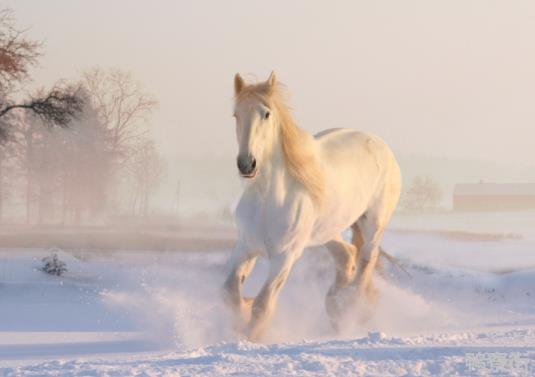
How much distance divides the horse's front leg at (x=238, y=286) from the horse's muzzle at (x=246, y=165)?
0.97 metres

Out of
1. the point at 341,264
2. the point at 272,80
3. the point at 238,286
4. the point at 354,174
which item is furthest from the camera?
the point at 341,264

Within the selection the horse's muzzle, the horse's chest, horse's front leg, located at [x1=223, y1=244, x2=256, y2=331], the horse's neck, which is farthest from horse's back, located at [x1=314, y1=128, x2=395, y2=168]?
the horse's muzzle

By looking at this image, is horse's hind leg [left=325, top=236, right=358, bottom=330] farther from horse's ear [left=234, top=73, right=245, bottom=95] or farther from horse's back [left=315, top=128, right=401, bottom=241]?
horse's ear [left=234, top=73, right=245, bottom=95]

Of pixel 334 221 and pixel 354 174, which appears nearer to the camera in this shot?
pixel 334 221

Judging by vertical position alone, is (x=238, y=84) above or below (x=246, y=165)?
above

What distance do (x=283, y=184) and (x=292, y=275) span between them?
14.8 feet

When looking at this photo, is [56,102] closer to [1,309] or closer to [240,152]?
[1,309]

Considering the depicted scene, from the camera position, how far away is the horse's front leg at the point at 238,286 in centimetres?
673

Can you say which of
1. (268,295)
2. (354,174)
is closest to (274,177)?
(268,295)

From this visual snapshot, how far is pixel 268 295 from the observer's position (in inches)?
260

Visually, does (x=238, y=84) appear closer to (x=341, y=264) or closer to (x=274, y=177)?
(x=274, y=177)

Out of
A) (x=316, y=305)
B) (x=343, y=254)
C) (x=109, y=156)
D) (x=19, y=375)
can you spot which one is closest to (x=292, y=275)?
(x=316, y=305)

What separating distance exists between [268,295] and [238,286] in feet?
0.97

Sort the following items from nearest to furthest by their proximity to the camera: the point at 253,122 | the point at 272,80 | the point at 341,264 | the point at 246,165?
the point at 246,165 → the point at 253,122 → the point at 272,80 → the point at 341,264
